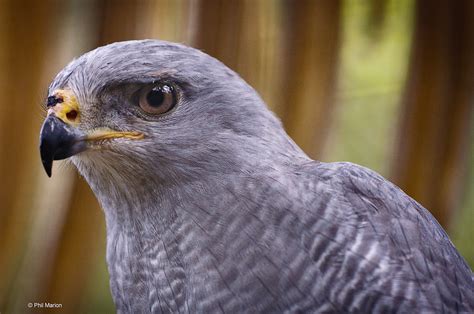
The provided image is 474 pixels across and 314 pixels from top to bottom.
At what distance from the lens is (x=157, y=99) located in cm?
159

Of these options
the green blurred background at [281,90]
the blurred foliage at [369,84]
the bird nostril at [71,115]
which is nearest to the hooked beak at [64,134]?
the bird nostril at [71,115]

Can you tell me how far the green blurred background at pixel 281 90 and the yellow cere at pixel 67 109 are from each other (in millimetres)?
1025

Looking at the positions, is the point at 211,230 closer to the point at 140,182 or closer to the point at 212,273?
the point at 212,273

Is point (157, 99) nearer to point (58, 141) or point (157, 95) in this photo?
point (157, 95)

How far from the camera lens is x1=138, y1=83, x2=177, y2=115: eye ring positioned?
1569mm

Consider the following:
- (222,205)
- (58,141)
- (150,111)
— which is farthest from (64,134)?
(222,205)

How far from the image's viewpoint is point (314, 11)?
8.29 feet

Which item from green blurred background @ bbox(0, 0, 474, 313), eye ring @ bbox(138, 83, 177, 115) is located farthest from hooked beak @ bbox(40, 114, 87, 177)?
green blurred background @ bbox(0, 0, 474, 313)

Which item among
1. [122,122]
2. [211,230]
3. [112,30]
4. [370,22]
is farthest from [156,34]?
[211,230]

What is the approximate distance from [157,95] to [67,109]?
0.69 ft
